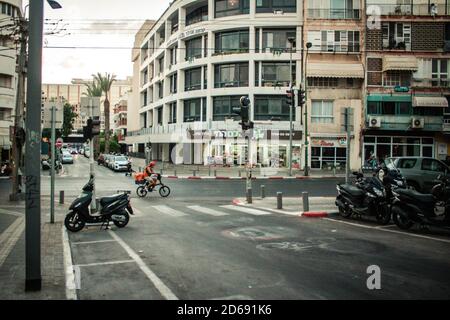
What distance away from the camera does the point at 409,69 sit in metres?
39.4

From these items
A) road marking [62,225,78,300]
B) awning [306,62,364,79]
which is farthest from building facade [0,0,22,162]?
road marking [62,225,78,300]

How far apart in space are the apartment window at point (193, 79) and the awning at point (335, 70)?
494 inches

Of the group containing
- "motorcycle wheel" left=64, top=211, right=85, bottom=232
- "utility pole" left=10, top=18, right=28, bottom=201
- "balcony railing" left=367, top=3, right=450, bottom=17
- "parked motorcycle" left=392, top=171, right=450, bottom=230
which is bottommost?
"motorcycle wheel" left=64, top=211, right=85, bottom=232

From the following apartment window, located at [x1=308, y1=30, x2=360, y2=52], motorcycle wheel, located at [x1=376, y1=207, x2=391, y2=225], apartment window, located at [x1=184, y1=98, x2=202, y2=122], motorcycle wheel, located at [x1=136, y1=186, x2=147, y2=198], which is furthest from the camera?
apartment window, located at [x1=184, y1=98, x2=202, y2=122]

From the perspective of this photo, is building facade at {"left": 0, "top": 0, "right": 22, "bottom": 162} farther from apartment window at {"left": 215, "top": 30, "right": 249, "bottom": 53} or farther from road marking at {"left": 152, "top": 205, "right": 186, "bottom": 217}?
road marking at {"left": 152, "top": 205, "right": 186, "bottom": 217}

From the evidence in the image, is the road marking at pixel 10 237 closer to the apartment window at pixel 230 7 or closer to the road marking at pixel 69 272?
the road marking at pixel 69 272

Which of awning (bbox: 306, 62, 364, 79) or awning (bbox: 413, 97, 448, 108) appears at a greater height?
awning (bbox: 306, 62, 364, 79)

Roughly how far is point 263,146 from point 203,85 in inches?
392

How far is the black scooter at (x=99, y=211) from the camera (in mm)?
11227

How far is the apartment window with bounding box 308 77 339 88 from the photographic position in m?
41.8

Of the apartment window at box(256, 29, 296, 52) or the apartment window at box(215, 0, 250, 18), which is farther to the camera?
the apartment window at box(215, 0, 250, 18)

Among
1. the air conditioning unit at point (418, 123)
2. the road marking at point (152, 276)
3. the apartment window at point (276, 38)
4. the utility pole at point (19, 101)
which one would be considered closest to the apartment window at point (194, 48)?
the apartment window at point (276, 38)

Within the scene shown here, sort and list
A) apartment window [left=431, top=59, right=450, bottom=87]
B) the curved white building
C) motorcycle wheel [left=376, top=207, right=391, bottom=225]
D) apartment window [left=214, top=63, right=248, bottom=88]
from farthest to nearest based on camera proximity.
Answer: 1. apartment window [left=214, top=63, right=248, bottom=88]
2. the curved white building
3. apartment window [left=431, top=59, right=450, bottom=87]
4. motorcycle wheel [left=376, top=207, right=391, bottom=225]

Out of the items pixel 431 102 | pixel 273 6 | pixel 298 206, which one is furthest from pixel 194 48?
pixel 298 206
